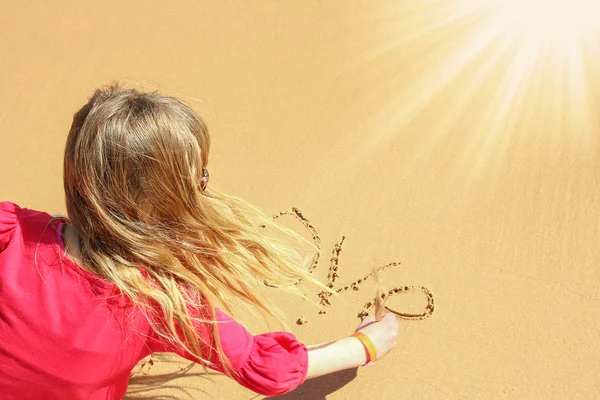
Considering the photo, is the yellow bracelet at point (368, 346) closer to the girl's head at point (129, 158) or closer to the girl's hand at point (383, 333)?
the girl's hand at point (383, 333)

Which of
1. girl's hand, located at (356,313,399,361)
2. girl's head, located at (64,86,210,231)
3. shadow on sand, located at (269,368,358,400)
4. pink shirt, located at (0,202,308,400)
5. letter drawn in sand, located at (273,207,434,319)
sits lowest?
shadow on sand, located at (269,368,358,400)

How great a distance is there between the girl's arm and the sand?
0.49 ft

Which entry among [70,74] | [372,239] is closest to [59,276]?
[372,239]

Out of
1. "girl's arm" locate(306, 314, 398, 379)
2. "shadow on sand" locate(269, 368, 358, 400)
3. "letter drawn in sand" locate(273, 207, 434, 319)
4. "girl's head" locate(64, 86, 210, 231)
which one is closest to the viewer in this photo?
"girl's head" locate(64, 86, 210, 231)

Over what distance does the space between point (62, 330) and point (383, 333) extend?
29.8 inches

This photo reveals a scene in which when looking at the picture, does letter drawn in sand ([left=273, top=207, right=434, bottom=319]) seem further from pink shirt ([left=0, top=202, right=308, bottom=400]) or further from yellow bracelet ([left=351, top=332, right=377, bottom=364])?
pink shirt ([left=0, top=202, right=308, bottom=400])

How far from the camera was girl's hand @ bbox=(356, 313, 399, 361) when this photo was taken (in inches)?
59.4

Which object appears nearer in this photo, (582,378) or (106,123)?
(106,123)

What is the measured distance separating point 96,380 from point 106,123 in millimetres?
491

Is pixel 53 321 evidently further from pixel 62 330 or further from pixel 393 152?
pixel 393 152

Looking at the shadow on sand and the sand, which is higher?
the sand

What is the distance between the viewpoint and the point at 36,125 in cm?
254

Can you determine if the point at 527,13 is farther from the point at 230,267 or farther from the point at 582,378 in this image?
the point at 230,267

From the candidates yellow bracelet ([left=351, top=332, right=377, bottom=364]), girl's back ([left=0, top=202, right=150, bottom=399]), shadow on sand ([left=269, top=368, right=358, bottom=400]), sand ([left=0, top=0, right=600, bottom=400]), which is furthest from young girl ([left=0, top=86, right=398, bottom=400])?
sand ([left=0, top=0, right=600, bottom=400])
